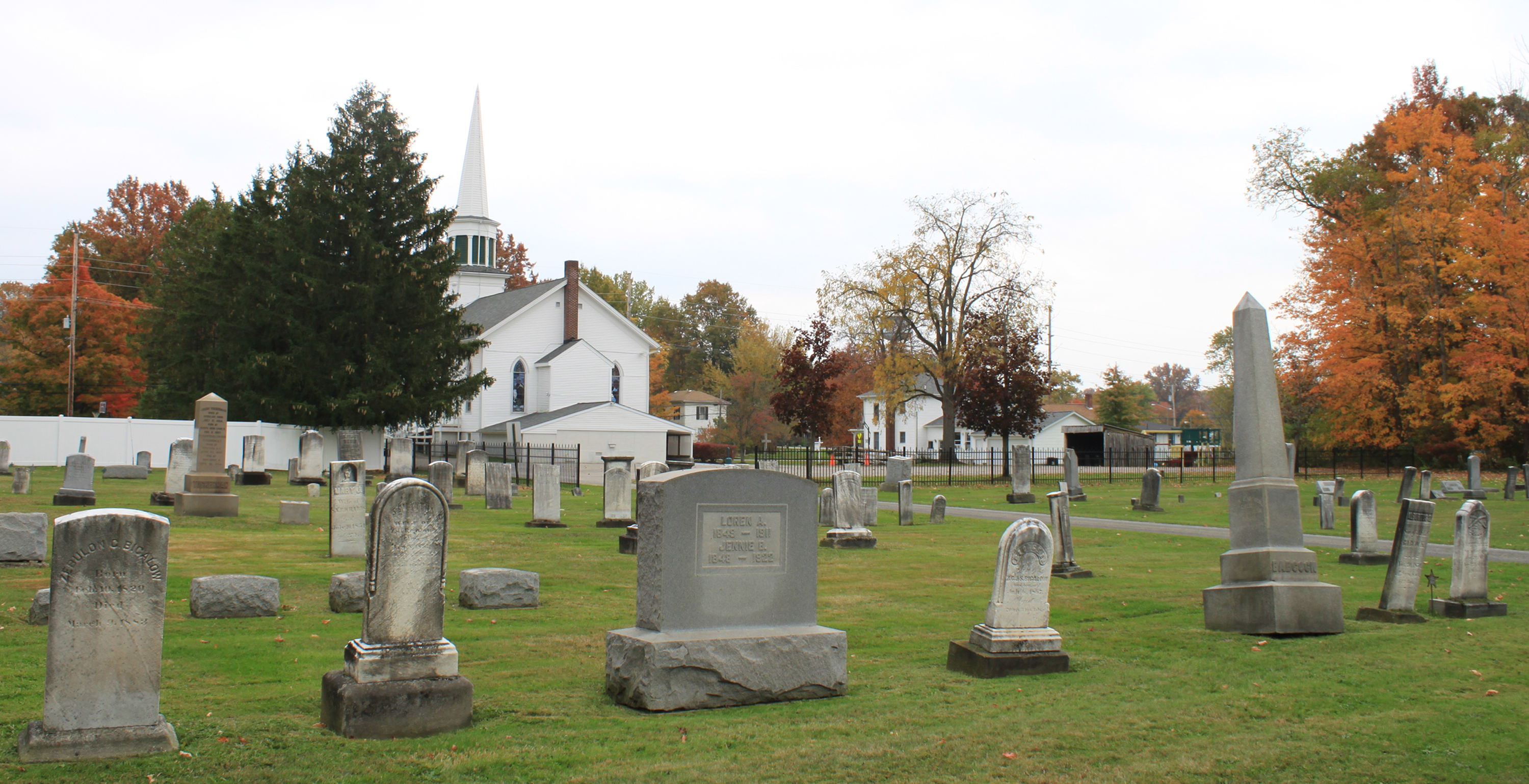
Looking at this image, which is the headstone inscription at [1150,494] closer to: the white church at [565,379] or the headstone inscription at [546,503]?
the headstone inscription at [546,503]

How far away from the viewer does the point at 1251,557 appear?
9.07 meters

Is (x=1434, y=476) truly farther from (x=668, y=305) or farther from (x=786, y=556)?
(x=668, y=305)

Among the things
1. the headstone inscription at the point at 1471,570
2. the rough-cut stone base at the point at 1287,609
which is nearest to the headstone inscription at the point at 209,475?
the rough-cut stone base at the point at 1287,609

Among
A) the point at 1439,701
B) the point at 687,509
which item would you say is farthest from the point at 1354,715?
the point at 687,509

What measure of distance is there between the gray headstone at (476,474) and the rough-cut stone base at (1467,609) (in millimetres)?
19791

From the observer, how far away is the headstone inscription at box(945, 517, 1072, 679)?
23.4 feet

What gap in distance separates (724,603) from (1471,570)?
7.92 metres

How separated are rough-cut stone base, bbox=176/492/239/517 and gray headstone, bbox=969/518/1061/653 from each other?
1466 cm

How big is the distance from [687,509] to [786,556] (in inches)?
31.0

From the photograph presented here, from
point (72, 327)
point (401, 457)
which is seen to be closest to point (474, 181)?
point (72, 327)

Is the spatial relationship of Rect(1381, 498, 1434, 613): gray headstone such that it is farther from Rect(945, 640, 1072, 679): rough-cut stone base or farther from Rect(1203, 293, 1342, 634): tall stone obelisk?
Rect(945, 640, 1072, 679): rough-cut stone base

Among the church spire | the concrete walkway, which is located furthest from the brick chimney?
the concrete walkway

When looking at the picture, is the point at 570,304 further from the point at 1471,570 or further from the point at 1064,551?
the point at 1471,570

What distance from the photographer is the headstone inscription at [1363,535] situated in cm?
1382
